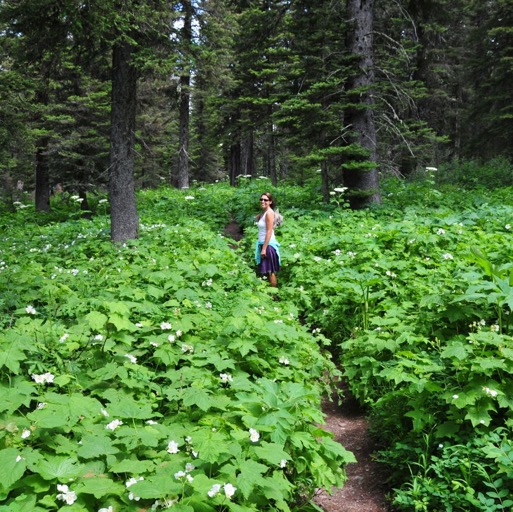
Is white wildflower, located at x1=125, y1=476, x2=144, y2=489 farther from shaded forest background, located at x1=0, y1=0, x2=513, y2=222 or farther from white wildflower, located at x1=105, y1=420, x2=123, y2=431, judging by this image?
shaded forest background, located at x1=0, y1=0, x2=513, y2=222

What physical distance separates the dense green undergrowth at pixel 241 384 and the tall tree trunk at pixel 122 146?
2527mm

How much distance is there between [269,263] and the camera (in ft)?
28.2

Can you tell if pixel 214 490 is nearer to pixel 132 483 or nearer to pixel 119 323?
pixel 132 483

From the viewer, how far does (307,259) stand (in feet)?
28.8

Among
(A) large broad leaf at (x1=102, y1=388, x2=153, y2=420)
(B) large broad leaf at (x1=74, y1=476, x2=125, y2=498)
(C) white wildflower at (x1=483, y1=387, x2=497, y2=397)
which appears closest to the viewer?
(B) large broad leaf at (x1=74, y1=476, x2=125, y2=498)

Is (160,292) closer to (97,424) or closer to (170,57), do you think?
(97,424)

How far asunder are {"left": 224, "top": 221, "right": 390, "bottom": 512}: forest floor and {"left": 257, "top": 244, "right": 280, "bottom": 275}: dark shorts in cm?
354

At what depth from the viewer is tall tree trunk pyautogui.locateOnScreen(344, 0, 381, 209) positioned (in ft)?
39.4

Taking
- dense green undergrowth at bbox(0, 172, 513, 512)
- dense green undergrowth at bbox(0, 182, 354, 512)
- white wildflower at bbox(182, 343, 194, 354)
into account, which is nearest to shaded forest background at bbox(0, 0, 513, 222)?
dense green undergrowth at bbox(0, 172, 513, 512)

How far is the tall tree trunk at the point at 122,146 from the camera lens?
Answer: 9680 mm

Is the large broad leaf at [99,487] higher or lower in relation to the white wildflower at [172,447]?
lower

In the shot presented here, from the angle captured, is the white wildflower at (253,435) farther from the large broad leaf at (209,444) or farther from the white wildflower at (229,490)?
the white wildflower at (229,490)

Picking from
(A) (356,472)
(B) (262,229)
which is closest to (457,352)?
(A) (356,472)

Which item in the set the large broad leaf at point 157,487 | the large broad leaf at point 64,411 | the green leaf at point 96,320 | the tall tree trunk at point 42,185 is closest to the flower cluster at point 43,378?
the large broad leaf at point 64,411
